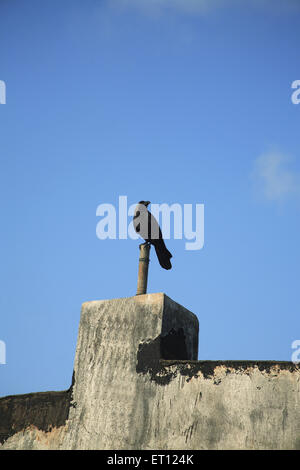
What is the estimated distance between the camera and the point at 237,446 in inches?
172

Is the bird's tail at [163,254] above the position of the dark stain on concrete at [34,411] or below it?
above

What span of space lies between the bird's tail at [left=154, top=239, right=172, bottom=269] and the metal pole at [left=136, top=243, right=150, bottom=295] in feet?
1.02

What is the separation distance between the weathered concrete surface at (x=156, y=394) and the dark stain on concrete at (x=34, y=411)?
0.01 meters

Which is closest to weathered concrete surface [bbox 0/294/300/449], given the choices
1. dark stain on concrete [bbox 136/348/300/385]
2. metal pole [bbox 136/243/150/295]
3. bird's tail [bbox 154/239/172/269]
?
dark stain on concrete [bbox 136/348/300/385]

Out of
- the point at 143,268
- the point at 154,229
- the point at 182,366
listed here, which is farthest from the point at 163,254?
the point at 182,366

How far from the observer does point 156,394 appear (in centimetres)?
493

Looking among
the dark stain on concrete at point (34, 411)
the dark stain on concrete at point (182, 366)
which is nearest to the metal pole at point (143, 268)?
the dark stain on concrete at point (182, 366)

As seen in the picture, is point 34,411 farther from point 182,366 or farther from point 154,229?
point 154,229

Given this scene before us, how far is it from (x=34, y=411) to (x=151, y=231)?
8.36 feet

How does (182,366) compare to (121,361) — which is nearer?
(182,366)

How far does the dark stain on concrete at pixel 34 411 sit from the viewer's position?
540cm

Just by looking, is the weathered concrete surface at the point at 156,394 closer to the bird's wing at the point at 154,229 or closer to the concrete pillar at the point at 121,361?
the concrete pillar at the point at 121,361
